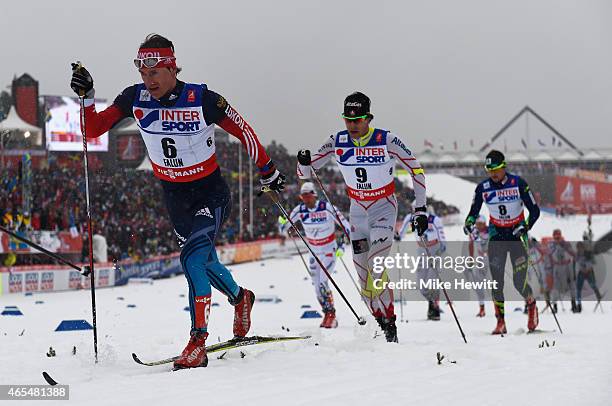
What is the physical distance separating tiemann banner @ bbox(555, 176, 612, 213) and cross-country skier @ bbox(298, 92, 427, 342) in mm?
65239

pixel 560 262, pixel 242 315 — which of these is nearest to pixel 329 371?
pixel 242 315

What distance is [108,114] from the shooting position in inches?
249

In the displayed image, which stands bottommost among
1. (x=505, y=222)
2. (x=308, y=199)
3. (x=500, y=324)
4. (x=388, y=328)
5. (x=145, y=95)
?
(x=500, y=324)

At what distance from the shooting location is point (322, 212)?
44.6 ft

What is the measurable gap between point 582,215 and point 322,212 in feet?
168

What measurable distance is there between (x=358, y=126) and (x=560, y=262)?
447 inches

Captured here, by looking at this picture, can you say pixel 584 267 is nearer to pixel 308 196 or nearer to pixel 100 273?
pixel 308 196

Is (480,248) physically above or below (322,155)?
below

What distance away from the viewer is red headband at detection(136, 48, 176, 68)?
240 inches

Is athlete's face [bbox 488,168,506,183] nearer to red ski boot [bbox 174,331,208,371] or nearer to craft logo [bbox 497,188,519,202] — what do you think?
craft logo [bbox 497,188,519,202]

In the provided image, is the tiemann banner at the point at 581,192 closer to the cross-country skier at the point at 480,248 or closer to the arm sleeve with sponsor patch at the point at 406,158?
the cross-country skier at the point at 480,248

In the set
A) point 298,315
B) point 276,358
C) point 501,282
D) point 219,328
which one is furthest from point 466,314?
point 276,358

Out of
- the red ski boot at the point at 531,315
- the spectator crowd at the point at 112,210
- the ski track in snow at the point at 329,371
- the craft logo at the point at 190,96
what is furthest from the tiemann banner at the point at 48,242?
the craft logo at the point at 190,96

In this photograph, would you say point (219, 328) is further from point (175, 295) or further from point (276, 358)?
point (175, 295)
